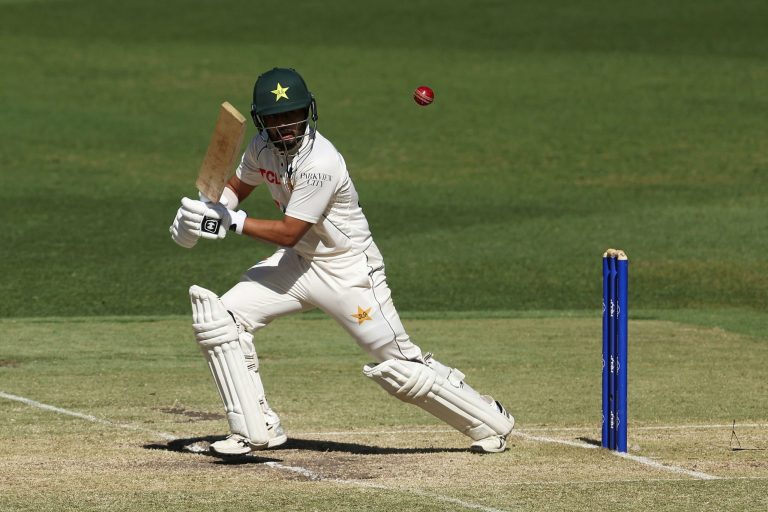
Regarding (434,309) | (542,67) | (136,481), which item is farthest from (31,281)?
(542,67)

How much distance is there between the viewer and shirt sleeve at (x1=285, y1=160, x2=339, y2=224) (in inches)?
325

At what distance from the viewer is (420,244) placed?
63.4 feet

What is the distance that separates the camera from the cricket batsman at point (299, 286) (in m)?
8.23

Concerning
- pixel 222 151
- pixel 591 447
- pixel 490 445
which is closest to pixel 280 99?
pixel 222 151

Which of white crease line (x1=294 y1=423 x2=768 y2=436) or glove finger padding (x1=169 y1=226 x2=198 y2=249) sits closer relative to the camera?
glove finger padding (x1=169 y1=226 x2=198 y2=249)

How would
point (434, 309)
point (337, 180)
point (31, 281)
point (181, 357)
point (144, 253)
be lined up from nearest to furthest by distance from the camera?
point (337, 180) < point (181, 357) < point (434, 309) < point (31, 281) < point (144, 253)

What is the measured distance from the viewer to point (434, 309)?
51.4ft

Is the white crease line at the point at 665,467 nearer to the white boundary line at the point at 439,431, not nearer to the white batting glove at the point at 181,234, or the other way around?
the white boundary line at the point at 439,431

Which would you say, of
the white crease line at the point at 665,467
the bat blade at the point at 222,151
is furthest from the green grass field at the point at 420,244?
the bat blade at the point at 222,151

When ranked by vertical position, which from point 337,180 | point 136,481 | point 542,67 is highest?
point 542,67

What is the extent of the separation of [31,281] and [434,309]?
4.48 metres

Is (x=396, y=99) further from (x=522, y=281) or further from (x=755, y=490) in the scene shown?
(x=755, y=490)

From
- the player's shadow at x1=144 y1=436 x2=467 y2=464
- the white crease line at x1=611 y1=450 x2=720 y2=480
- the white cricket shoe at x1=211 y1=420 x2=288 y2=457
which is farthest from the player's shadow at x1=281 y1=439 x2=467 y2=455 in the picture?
the white crease line at x1=611 y1=450 x2=720 y2=480

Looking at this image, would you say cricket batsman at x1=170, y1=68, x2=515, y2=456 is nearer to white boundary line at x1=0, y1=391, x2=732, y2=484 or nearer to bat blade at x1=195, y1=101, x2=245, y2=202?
bat blade at x1=195, y1=101, x2=245, y2=202
